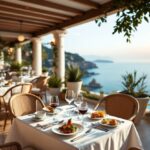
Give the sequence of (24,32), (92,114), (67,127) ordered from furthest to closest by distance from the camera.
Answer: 1. (24,32)
2. (92,114)
3. (67,127)

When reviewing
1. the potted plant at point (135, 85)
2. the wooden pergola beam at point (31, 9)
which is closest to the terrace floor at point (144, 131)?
the potted plant at point (135, 85)

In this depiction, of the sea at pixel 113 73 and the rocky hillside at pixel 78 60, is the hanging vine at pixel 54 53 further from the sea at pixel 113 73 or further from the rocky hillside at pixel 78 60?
the sea at pixel 113 73

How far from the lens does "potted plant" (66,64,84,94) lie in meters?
6.07

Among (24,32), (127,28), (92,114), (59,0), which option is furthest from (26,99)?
(24,32)

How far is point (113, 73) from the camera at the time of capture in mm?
5848

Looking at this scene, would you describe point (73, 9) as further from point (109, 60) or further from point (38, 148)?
point (38, 148)

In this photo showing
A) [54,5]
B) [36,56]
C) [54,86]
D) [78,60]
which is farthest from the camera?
[36,56]

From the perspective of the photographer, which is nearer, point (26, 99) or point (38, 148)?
point (38, 148)

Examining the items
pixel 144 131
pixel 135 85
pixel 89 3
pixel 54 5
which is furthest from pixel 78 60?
pixel 144 131

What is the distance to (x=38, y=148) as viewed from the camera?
183 centimetres

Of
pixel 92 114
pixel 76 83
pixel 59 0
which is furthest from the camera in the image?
pixel 76 83

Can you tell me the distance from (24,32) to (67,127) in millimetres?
8115

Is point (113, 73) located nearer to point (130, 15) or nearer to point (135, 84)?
point (135, 84)

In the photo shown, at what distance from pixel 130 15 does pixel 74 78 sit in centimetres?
464
